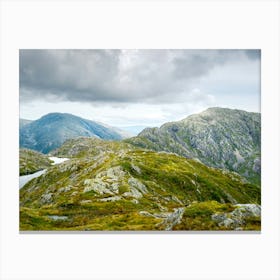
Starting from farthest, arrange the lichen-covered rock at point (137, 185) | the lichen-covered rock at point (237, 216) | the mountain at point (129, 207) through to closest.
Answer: the lichen-covered rock at point (137, 185) < the mountain at point (129, 207) < the lichen-covered rock at point (237, 216)

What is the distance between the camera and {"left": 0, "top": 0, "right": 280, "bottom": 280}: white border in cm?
2700

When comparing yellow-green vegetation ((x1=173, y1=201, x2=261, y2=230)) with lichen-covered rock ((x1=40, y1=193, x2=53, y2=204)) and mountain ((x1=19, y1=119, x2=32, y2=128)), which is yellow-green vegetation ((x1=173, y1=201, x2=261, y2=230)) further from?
mountain ((x1=19, y1=119, x2=32, y2=128))

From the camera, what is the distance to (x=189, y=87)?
34719 millimetres

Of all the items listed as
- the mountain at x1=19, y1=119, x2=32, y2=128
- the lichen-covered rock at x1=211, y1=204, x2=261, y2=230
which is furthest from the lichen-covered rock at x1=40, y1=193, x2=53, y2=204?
the lichen-covered rock at x1=211, y1=204, x2=261, y2=230

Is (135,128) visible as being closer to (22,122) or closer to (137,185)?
(137,185)
